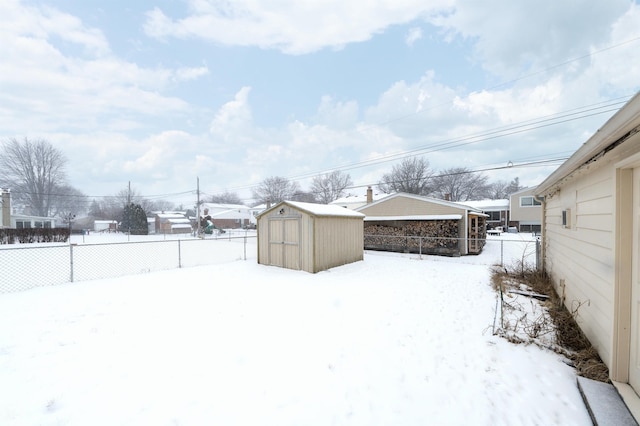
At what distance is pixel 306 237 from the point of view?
875cm

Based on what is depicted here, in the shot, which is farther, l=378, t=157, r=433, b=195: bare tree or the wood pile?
l=378, t=157, r=433, b=195: bare tree

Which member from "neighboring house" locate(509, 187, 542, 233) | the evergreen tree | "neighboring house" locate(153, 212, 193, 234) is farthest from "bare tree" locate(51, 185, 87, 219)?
"neighboring house" locate(509, 187, 542, 233)

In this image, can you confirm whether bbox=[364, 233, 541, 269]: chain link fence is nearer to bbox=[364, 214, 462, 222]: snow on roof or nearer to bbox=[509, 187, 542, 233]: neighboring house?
bbox=[364, 214, 462, 222]: snow on roof

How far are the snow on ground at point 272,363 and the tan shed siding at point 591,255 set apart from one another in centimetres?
69

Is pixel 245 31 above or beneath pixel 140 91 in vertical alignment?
above

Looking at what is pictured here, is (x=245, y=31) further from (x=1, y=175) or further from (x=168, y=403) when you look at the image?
(x=1, y=175)

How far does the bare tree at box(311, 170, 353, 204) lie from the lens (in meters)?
45.9

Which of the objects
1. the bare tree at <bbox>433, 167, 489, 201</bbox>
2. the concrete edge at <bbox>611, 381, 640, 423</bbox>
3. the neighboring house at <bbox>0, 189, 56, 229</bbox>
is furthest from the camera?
the bare tree at <bbox>433, 167, 489, 201</bbox>

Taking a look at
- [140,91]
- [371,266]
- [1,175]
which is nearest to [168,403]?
[371,266]

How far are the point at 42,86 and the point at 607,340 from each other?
19085 millimetres

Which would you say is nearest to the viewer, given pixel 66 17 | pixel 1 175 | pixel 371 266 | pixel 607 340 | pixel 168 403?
pixel 168 403

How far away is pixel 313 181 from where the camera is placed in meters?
47.4

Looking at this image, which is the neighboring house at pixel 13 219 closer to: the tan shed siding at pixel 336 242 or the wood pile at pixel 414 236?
the tan shed siding at pixel 336 242

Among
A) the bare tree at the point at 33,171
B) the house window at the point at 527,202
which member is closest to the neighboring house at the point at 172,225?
the bare tree at the point at 33,171
